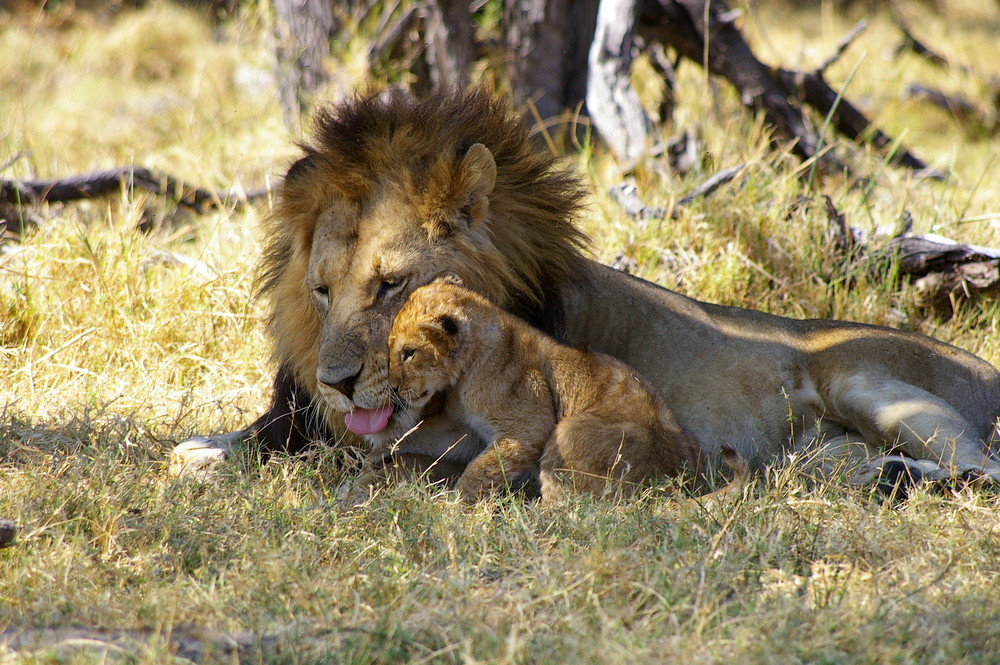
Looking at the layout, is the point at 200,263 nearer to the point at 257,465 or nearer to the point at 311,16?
the point at 257,465

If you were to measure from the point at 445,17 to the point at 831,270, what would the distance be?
2.77 metres

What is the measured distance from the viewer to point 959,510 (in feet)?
9.62

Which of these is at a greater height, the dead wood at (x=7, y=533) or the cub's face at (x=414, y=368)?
the cub's face at (x=414, y=368)

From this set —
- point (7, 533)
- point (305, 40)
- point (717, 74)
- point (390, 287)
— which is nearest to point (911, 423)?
point (390, 287)

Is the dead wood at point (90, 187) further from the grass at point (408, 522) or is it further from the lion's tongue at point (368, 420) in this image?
the lion's tongue at point (368, 420)

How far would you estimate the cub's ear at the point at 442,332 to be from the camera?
2.86 metres

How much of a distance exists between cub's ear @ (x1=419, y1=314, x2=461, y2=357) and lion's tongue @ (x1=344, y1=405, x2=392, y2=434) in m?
0.23

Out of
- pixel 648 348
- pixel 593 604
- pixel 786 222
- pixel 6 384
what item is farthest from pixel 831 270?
pixel 6 384

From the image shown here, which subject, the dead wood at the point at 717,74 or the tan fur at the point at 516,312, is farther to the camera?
the dead wood at the point at 717,74

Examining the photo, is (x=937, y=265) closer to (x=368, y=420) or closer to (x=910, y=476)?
(x=910, y=476)

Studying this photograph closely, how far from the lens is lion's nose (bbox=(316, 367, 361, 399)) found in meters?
2.80

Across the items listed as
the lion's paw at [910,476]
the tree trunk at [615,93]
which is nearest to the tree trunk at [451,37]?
the tree trunk at [615,93]

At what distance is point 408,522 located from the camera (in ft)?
9.32

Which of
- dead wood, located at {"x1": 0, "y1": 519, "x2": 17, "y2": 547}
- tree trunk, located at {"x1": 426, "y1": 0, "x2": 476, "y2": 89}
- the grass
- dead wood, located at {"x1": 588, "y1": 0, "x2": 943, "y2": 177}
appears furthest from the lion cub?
tree trunk, located at {"x1": 426, "y1": 0, "x2": 476, "y2": 89}
